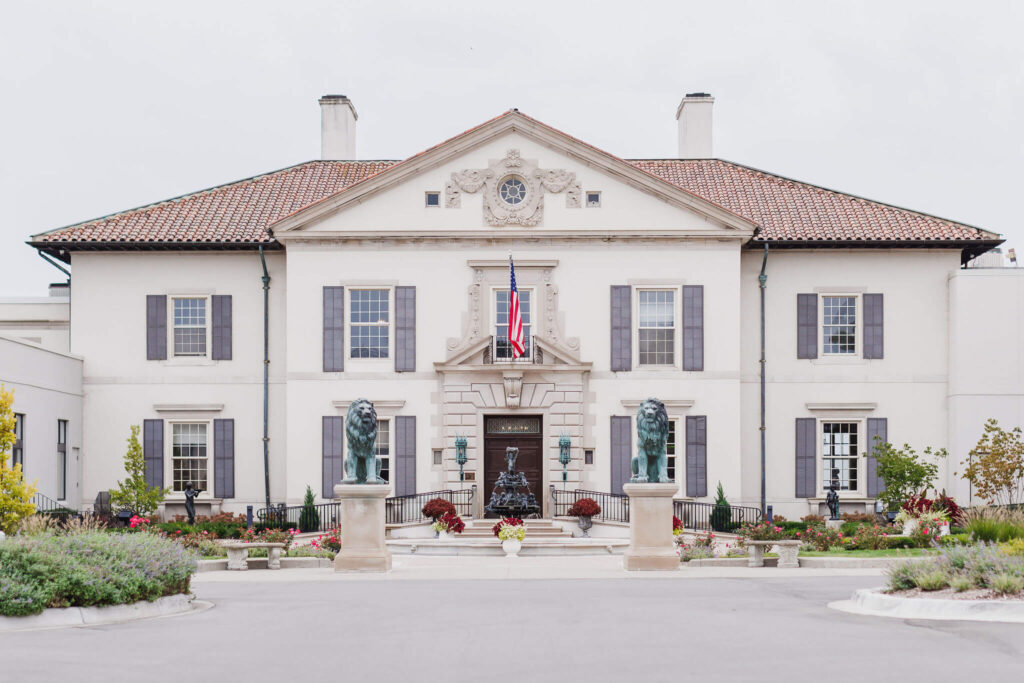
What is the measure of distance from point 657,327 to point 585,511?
540 cm

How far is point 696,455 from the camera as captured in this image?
30.5m

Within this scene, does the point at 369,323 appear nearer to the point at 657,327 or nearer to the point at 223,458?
the point at 223,458

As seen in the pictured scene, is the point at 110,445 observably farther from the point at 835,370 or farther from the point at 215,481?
the point at 835,370

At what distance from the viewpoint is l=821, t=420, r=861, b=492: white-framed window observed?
31453 millimetres

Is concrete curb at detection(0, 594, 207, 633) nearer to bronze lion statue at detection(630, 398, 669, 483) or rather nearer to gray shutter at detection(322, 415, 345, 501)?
bronze lion statue at detection(630, 398, 669, 483)

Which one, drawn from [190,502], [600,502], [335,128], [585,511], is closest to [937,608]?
[585,511]

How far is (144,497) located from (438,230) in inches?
381

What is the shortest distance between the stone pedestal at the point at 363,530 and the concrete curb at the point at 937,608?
8.32 meters

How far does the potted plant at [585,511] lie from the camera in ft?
92.6

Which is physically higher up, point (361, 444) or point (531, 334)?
point (531, 334)

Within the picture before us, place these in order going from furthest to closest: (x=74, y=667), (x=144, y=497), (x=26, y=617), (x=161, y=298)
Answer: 1. (x=161, y=298)
2. (x=144, y=497)
3. (x=26, y=617)
4. (x=74, y=667)

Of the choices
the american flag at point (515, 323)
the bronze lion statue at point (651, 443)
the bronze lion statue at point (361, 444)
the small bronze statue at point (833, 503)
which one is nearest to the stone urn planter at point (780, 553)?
the bronze lion statue at point (651, 443)

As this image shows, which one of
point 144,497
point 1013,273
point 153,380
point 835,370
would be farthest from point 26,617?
point 1013,273

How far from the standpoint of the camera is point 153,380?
104 ft
